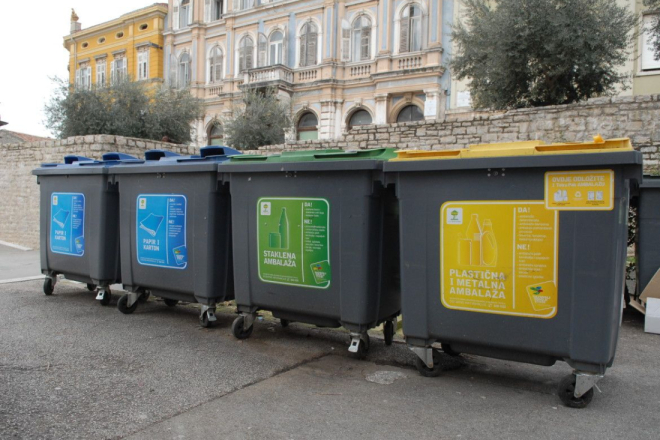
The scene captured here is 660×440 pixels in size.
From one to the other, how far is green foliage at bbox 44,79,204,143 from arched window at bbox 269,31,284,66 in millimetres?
13359

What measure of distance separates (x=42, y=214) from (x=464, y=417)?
5.16 m

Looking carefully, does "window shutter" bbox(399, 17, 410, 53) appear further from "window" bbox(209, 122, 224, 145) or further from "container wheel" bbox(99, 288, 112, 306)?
"container wheel" bbox(99, 288, 112, 306)

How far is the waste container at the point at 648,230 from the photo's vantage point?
4762 millimetres

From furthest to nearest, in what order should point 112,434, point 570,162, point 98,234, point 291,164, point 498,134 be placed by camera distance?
1. point 498,134
2. point 98,234
3. point 291,164
4. point 570,162
5. point 112,434

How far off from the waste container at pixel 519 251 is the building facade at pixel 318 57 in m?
18.5

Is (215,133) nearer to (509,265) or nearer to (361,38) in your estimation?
(361,38)

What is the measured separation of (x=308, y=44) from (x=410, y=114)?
6.82 m

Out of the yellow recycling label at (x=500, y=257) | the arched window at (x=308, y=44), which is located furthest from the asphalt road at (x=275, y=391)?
the arched window at (x=308, y=44)

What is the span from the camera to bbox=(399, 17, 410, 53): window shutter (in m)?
21.9

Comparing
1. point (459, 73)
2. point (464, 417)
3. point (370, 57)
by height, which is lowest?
point (464, 417)

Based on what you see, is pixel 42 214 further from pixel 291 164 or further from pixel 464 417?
pixel 464 417

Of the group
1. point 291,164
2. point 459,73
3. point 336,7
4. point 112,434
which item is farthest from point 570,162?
point 336,7

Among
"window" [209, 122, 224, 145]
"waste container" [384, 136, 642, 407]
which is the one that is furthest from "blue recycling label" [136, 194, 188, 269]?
"window" [209, 122, 224, 145]

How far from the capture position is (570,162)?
2.70 metres
